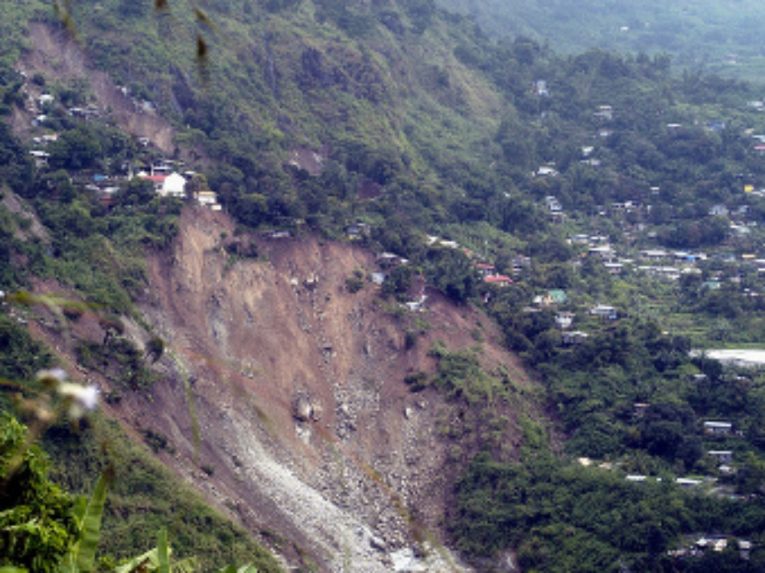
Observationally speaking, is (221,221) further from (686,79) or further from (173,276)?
(686,79)

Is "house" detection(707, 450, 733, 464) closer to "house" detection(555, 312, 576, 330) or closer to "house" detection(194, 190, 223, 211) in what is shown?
"house" detection(555, 312, 576, 330)

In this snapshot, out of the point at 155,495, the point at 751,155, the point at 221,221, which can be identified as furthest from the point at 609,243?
the point at 155,495

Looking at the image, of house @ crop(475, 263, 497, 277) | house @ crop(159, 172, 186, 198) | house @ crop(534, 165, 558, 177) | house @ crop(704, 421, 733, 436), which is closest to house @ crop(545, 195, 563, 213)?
house @ crop(534, 165, 558, 177)

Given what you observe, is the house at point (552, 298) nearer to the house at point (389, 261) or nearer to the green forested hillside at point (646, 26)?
the house at point (389, 261)

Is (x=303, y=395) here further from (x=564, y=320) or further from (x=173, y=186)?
(x=564, y=320)

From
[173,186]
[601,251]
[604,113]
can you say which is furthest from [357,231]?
[604,113]

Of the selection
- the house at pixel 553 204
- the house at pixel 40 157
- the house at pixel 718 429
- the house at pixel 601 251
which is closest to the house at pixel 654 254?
the house at pixel 601 251

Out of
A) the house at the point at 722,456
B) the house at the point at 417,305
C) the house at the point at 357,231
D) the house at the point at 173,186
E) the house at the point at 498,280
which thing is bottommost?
the house at the point at 498,280
